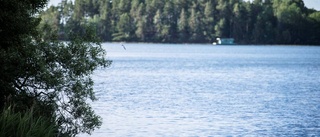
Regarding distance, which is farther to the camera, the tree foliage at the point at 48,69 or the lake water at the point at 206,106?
the lake water at the point at 206,106

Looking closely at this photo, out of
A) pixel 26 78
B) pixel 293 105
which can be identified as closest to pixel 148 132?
pixel 26 78

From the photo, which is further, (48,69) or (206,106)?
(206,106)

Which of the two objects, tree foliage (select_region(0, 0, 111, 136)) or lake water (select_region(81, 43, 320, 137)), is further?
lake water (select_region(81, 43, 320, 137))

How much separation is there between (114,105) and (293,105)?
449 inches

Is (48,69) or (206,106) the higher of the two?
(48,69)

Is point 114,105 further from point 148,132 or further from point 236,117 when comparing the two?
point 148,132

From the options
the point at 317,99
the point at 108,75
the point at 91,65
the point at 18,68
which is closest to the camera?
the point at 18,68

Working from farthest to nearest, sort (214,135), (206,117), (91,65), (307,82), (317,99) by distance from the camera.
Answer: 1. (307,82)
2. (317,99)
3. (206,117)
4. (214,135)
5. (91,65)

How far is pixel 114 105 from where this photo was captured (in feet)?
148

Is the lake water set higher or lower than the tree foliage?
lower

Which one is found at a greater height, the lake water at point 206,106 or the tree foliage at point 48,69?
the tree foliage at point 48,69

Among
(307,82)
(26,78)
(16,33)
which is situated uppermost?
(16,33)

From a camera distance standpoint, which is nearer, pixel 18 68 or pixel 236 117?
pixel 18 68

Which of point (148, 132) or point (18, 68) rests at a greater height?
point (18, 68)
